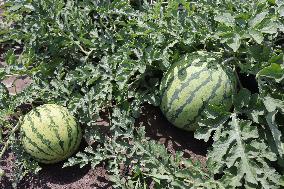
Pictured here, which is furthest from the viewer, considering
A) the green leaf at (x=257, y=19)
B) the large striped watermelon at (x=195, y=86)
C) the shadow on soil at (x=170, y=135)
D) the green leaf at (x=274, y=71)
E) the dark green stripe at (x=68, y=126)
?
the shadow on soil at (x=170, y=135)

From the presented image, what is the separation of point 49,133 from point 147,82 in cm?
96

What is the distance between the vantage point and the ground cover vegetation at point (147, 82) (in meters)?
3.27

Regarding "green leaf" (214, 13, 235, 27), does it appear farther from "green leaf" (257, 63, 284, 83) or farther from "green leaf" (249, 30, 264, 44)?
"green leaf" (257, 63, 284, 83)

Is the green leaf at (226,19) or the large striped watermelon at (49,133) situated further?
the large striped watermelon at (49,133)

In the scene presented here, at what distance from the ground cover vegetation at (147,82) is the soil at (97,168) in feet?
0.30

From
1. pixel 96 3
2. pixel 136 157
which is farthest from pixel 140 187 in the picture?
pixel 96 3

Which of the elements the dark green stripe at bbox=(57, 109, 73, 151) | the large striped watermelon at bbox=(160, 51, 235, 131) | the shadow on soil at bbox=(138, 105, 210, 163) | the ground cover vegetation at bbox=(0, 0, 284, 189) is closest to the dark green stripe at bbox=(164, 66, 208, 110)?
the large striped watermelon at bbox=(160, 51, 235, 131)

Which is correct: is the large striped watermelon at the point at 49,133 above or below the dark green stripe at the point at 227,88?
below

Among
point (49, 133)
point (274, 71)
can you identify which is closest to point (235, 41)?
Result: point (274, 71)

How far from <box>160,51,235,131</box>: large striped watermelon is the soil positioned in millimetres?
297

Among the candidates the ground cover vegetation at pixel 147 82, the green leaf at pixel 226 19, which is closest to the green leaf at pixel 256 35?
the ground cover vegetation at pixel 147 82

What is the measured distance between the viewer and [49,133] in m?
3.54

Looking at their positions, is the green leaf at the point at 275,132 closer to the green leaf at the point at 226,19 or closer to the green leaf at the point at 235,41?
the green leaf at the point at 235,41

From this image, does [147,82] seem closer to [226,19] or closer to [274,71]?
[226,19]
